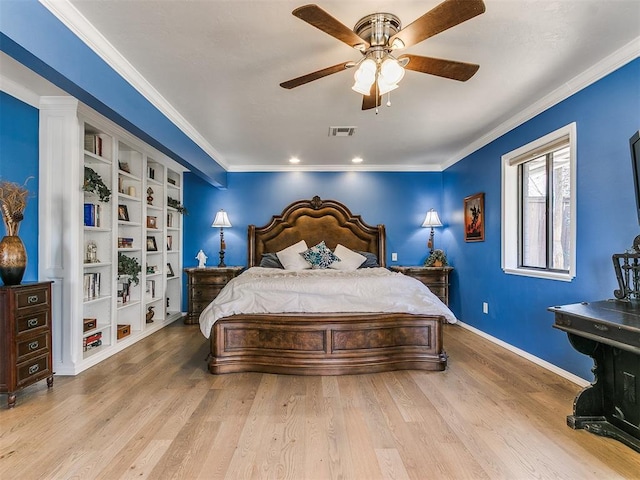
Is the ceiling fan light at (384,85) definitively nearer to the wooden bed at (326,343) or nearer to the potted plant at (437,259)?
the wooden bed at (326,343)

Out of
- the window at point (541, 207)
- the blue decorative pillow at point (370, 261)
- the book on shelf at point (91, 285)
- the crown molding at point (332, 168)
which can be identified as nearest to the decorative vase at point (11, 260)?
the book on shelf at point (91, 285)

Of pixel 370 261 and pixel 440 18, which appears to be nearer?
pixel 440 18

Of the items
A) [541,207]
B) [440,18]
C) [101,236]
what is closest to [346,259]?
[541,207]

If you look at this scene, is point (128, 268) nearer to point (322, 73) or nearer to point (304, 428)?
point (304, 428)

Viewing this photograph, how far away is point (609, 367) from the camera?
7.35 ft

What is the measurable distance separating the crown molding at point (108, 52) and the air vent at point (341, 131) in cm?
162

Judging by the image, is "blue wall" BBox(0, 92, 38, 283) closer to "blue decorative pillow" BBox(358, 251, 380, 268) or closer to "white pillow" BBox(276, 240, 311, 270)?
"white pillow" BBox(276, 240, 311, 270)

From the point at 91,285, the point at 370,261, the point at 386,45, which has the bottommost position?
the point at 91,285

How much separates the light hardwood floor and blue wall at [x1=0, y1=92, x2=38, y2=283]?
1.22 meters

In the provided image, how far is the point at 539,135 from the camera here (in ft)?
11.3

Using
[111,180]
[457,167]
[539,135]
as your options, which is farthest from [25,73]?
[457,167]

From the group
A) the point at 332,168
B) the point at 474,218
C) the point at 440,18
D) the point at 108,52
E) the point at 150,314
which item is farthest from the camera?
the point at 332,168

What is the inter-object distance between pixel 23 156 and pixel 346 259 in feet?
12.7

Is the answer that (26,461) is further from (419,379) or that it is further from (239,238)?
(239,238)
